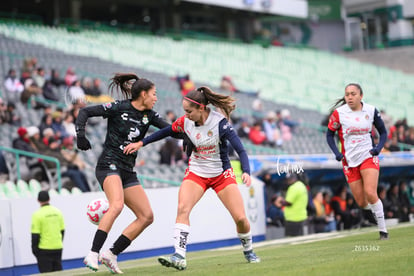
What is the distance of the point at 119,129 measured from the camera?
9266 millimetres

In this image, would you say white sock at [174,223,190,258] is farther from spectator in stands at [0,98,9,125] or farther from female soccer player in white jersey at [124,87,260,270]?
spectator in stands at [0,98,9,125]

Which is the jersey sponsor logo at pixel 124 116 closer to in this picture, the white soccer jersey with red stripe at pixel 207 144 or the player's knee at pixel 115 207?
the white soccer jersey with red stripe at pixel 207 144

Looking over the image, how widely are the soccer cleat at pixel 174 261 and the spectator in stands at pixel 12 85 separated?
13.4m

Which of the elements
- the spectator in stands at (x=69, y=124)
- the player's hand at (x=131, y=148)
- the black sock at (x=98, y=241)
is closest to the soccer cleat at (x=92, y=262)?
the black sock at (x=98, y=241)

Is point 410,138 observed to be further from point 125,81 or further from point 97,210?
point 97,210

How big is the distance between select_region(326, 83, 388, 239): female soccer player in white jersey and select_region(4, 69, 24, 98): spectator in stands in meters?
11.8

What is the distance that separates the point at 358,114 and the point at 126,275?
4.52 m

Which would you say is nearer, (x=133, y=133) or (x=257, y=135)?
(x=133, y=133)

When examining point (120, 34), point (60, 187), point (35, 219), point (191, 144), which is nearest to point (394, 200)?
point (60, 187)

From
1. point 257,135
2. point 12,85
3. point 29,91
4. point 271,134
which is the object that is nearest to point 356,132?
point 29,91

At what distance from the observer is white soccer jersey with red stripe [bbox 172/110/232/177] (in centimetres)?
909

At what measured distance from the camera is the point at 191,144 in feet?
30.1

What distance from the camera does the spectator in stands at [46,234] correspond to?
13.0m

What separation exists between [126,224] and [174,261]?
272 inches
